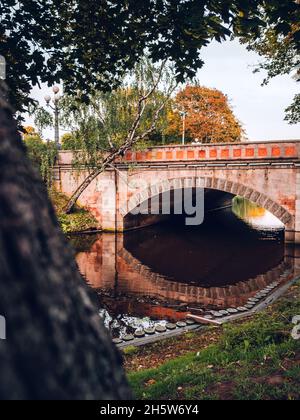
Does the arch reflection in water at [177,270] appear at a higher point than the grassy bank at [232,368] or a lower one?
lower

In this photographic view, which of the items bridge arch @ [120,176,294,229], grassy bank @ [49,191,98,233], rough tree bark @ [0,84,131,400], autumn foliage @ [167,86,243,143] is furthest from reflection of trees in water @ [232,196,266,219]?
rough tree bark @ [0,84,131,400]

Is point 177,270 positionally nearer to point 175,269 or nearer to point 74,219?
point 175,269

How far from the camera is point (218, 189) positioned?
18234mm

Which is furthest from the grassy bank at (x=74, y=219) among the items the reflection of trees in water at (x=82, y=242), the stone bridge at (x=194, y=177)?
the reflection of trees in water at (x=82, y=242)

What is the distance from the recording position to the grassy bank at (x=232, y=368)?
3.15m

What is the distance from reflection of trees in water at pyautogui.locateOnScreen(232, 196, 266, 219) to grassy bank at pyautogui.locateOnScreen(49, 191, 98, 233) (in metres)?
15.2

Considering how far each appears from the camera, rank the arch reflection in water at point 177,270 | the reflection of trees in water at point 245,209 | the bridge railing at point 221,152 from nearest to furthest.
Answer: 1. the arch reflection in water at point 177,270
2. the bridge railing at point 221,152
3. the reflection of trees in water at point 245,209

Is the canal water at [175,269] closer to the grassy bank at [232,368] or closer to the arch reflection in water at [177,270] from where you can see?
the arch reflection in water at [177,270]

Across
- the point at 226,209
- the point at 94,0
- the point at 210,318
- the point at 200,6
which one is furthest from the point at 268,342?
the point at 226,209

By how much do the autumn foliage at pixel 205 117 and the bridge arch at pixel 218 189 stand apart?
1704 centimetres

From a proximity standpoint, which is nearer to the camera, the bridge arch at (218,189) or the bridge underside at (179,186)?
the bridge underside at (179,186)

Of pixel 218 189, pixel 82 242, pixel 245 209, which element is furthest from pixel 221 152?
pixel 245 209

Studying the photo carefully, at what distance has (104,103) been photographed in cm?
1930

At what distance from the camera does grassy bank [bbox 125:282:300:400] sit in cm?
315
